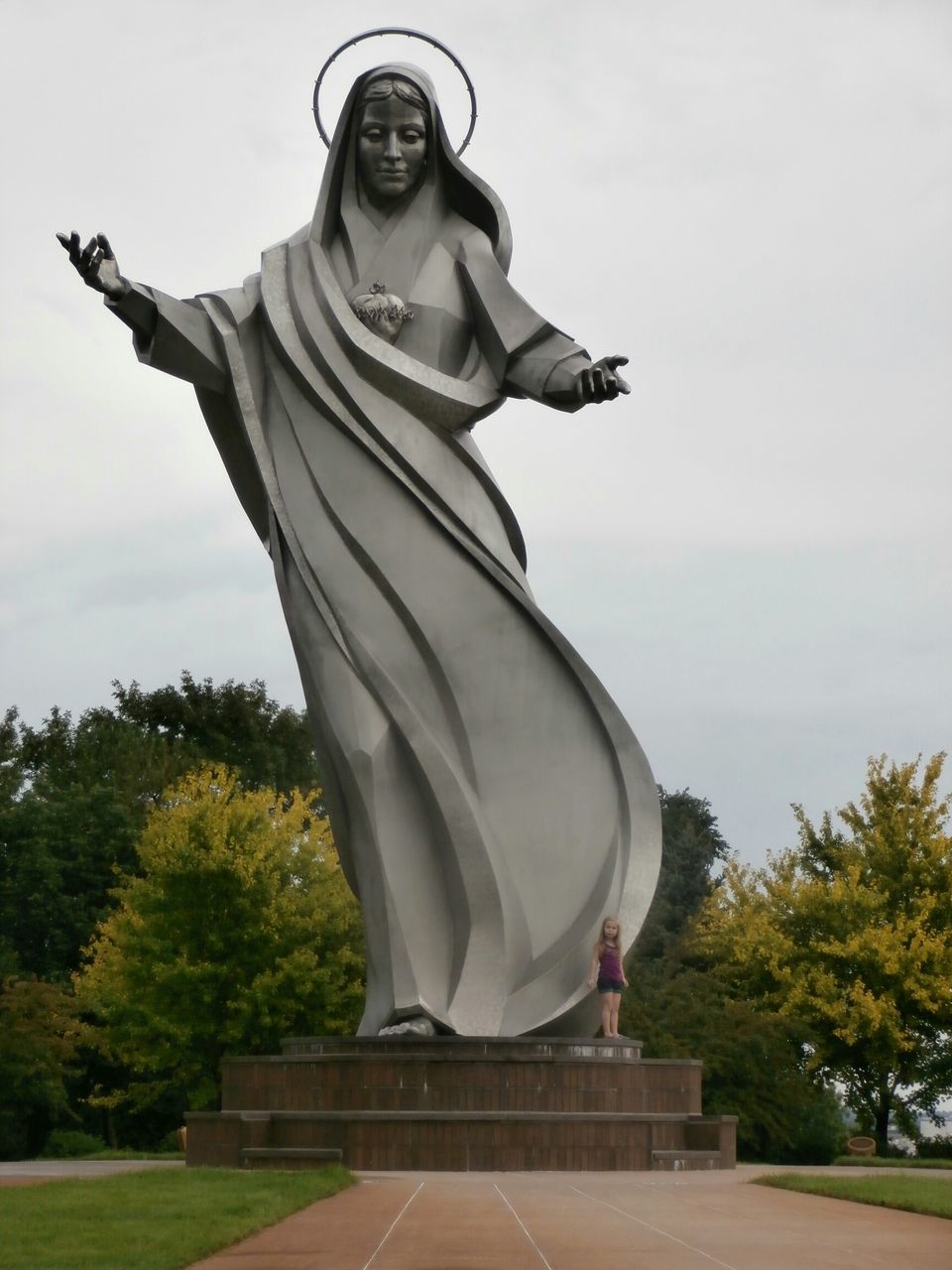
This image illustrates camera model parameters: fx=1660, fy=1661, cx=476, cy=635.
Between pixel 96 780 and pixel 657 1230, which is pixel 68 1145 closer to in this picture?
pixel 96 780

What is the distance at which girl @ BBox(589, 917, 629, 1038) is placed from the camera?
12797 mm

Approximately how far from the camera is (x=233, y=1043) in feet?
73.6

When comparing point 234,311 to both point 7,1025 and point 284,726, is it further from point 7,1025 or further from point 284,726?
point 284,726

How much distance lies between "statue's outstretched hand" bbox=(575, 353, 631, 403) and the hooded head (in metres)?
2.18

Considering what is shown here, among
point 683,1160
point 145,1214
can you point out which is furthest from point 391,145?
point 145,1214

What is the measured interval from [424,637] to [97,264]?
380 centimetres

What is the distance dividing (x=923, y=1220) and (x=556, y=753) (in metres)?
6.39

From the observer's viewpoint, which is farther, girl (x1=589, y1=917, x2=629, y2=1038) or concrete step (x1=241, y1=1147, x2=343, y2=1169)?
girl (x1=589, y1=917, x2=629, y2=1038)

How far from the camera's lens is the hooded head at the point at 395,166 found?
1405 cm

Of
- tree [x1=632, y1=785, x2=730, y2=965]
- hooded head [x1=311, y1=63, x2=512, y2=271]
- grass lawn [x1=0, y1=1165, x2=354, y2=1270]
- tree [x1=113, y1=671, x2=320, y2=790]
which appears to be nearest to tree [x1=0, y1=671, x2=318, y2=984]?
tree [x1=113, y1=671, x2=320, y2=790]

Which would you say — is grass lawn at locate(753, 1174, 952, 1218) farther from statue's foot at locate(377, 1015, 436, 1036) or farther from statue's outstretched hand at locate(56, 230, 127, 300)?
statue's outstretched hand at locate(56, 230, 127, 300)

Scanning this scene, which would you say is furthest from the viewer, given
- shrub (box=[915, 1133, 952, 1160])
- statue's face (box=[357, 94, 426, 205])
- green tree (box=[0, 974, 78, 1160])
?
green tree (box=[0, 974, 78, 1160])

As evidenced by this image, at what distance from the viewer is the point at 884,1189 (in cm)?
894

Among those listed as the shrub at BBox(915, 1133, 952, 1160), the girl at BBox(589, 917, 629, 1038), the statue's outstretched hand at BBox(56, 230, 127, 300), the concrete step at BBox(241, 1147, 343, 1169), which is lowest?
the shrub at BBox(915, 1133, 952, 1160)
